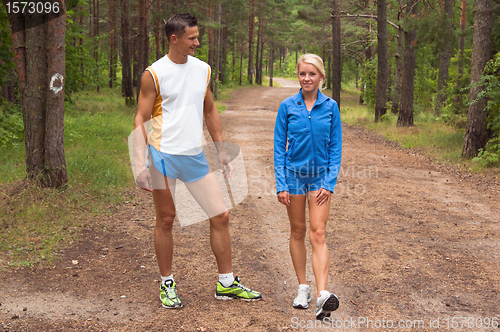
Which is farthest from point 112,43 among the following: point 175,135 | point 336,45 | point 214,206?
point 214,206

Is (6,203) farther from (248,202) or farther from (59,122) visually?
(248,202)

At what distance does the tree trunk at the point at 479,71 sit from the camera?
1042cm

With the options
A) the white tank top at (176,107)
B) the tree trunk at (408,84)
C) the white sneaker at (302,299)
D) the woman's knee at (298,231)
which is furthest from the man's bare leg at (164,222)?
the tree trunk at (408,84)

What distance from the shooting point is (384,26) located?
18.4m

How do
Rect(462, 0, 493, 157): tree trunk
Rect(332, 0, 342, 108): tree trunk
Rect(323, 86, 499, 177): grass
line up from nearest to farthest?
Rect(462, 0, 493, 157): tree trunk < Rect(323, 86, 499, 177): grass < Rect(332, 0, 342, 108): tree trunk

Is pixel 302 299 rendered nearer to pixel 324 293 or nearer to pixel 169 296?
pixel 324 293

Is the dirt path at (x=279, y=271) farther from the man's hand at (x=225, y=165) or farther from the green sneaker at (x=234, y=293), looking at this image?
the man's hand at (x=225, y=165)

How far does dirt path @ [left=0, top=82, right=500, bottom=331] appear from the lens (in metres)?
3.68

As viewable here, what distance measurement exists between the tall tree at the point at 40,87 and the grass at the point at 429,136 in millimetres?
8356

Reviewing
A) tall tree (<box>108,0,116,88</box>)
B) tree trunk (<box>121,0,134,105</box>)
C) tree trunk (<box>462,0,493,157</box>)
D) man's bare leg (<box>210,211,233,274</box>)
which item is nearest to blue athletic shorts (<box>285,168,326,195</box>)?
man's bare leg (<box>210,211,233,274</box>)

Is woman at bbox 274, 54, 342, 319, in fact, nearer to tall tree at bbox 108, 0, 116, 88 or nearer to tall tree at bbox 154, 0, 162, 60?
tall tree at bbox 154, 0, 162, 60

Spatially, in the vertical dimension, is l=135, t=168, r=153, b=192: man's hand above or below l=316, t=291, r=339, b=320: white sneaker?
above

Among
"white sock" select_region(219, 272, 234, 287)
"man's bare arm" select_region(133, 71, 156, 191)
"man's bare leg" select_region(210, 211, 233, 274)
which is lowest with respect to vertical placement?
"white sock" select_region(219, 272, 234, 287)

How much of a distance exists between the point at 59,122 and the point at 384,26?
15.3m
